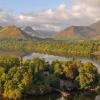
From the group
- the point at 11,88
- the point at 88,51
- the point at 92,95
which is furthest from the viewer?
the point at 88,51

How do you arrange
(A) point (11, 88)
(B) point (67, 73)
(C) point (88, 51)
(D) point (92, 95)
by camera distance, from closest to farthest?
(A) point (11, 88)
(D) point (92, 95)
(B) point (67, 73)
(C) point (88, 51)

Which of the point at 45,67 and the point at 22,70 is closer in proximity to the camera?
the point at 22,70

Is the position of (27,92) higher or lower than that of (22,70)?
lower

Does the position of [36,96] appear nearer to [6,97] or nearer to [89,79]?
[6,97]

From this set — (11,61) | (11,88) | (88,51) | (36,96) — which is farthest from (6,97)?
(88,51)

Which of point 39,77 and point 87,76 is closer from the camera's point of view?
point 39,77

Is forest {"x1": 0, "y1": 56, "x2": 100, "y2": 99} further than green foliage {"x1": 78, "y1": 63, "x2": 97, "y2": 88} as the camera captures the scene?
No

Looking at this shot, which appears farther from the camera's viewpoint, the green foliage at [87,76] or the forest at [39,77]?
the green foliage at [87,76]
